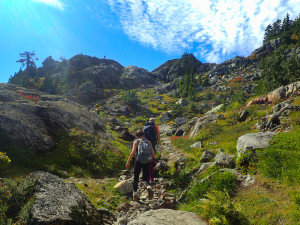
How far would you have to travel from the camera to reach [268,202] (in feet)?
13.4

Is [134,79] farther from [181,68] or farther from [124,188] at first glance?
[124,188]

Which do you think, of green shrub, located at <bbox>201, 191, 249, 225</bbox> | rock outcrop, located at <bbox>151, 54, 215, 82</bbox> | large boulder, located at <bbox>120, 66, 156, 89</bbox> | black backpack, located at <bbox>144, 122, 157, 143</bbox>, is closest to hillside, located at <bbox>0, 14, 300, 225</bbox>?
green shrub, located at <bbox>201, 191, 249, 225</bbox>

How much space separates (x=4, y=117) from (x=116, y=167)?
24.3ft

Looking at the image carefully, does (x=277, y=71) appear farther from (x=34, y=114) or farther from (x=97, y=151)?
(x=34, y=114)

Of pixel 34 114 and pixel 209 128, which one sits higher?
pixel 34 114

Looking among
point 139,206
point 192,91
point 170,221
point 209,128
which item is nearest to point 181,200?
point 139,206

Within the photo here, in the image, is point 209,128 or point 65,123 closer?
point 65,123

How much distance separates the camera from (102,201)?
6668mm

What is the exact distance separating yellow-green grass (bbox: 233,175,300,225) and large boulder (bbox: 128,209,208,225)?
3.93 ft

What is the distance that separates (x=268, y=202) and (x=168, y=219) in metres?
2.55

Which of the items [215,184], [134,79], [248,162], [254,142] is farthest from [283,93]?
[134,79]

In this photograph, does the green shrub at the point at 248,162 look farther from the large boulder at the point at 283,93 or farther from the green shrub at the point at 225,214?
the large boulder at the point at 283,93

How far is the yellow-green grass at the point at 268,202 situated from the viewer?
3.47 metres

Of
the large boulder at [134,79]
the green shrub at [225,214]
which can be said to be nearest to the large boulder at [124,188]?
the green shrub at [225,214]
